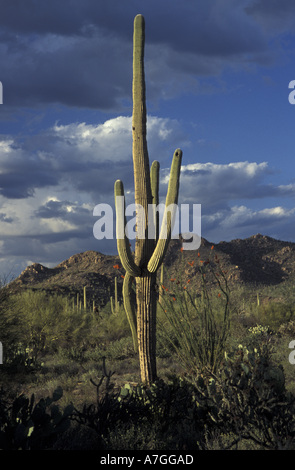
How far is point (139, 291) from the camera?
30.2 feet

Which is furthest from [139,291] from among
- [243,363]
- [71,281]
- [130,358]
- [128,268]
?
[71,281]

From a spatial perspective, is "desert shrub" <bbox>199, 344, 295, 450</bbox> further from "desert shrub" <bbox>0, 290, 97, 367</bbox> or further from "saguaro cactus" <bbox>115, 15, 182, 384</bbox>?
"desert shrub" <bbox>0, 290, 97, 367</bbox>

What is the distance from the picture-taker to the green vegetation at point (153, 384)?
5527 millimetres

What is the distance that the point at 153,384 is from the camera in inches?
299

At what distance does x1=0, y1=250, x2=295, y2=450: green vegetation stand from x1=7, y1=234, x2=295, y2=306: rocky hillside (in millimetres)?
23535

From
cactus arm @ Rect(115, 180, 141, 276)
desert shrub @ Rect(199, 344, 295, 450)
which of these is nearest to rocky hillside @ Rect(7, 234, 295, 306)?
cactus arm @ Rect(115, 180, 141, 276)

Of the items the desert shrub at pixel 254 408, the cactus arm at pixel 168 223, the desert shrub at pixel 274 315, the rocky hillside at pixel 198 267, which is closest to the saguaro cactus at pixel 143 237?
the cactus arm at pixel 168 223

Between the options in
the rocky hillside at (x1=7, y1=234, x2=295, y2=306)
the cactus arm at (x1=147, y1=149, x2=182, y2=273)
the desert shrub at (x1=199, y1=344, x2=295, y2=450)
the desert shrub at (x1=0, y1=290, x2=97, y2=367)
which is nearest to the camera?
the desert shrub at (x1=199, y1=344, x2=295, y2=450)

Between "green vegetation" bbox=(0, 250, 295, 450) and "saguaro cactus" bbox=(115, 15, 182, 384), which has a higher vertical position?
"saguaro cactus" bbox=(115, 15, 182, 384)

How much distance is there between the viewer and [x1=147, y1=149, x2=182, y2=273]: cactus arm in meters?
8.76

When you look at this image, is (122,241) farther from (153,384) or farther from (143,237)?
(153,384)

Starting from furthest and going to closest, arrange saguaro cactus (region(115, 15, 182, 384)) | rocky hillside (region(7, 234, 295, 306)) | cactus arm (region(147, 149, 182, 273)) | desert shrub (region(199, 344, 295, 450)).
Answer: rocky hillside (region(7, 234, 295, 306)) → saguaro cactus (region(115, 15, 182, 384)) → cactus arm (region(147, 149, 182, 273)) → desert shrub (region(199, 344, 295, 450))

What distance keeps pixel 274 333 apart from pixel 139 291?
9091 mm
